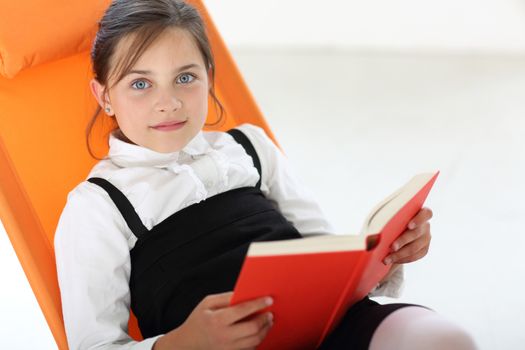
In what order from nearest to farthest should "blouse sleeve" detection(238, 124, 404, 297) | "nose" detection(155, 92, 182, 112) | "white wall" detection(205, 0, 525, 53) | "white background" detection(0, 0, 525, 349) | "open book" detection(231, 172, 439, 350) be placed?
1. "open book" detection(231, 172, 439, 350)
2. "nose" detection(155, 92, 182, 112)
3. "blouse sleeve" detection(238, 124, 404, 297)
4. "white background" detection(0, 0, 525, 349)
5. "white wall" detection(205, 0, 525, 53)

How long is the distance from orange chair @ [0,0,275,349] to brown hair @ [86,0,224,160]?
0.19m

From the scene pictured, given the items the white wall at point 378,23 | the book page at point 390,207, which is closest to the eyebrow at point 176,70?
the book page at point 390,207

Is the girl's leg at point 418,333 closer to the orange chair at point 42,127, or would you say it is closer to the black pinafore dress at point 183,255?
the black pinafore dress at point 183,255

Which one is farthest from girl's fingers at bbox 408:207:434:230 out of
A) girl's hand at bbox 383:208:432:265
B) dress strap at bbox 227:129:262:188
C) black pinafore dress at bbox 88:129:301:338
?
dress strap at bbox 227:129:262:188

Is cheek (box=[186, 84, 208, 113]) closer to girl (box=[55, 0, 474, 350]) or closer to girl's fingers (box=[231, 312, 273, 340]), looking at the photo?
girl (box=[55, 0, 474, 350])

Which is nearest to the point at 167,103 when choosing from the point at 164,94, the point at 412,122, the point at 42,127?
the point at 164,94

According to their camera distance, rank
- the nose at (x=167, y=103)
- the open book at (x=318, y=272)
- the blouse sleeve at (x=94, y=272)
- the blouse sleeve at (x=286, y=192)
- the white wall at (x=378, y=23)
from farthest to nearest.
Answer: the white wall at (x=378, y=23) < the blouse sleeve at (x=286, y=192) < the nose at (x=167, y=103) < the blouse sleeve at (x=94, y=272) < the open book at (x=318, y=272)

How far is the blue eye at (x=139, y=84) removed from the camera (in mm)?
1553

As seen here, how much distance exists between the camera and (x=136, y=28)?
1.55 m

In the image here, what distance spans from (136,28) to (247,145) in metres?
0.36

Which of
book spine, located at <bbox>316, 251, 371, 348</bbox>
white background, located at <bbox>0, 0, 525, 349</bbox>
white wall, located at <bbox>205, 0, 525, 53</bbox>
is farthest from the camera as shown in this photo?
white wall, located at <bbox>205, 0, 525, 53</bbox>

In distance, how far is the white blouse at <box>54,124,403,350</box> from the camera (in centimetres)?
142

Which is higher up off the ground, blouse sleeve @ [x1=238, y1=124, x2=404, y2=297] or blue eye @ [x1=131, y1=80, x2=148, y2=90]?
blue eye @ [x1=131, y1=80, x2=148, y2=90]

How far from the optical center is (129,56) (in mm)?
1536
